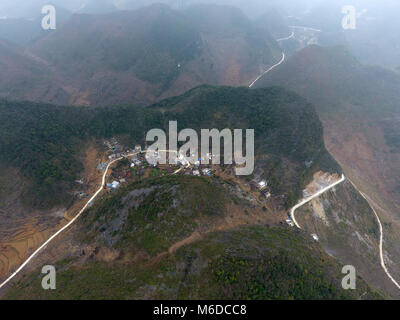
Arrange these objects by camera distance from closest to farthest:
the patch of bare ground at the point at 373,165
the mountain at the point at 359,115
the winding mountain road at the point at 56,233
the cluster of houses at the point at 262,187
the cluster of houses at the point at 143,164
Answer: the winding mountain road at the point at 56,233, the cluster of houses at the point at 262,187, the patch of bare ground at the point at 373,165, the cluster of houses at the point at 143,164, the mountain at the point at 359,115

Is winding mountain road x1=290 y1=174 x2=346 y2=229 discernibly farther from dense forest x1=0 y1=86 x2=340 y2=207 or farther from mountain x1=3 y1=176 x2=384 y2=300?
mountain x1=3 y1=176 x2=384 y2=300

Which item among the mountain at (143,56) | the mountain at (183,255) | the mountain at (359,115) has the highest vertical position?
the mountain at (143,56)

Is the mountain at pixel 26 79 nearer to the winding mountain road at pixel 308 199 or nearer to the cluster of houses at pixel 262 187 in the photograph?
the cluster of houses at pixel 262 187

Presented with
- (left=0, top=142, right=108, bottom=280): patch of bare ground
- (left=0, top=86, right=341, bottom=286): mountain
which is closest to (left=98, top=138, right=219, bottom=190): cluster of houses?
(left=0, top=86, right=341, bottom=286): mountain

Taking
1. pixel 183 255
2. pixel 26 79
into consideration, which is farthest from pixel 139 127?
pixel 26 79

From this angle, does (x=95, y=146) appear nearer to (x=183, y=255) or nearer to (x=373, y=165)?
(x=183, y=255)

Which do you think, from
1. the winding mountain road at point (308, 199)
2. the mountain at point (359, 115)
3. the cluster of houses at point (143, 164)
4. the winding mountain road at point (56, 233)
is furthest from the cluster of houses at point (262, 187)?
the winding mountain road at point (56, 233)
